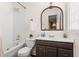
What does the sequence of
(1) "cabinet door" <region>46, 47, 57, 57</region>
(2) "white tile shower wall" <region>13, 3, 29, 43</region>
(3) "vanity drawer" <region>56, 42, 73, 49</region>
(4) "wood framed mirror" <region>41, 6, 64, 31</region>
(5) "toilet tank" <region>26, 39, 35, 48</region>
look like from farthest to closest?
(2) "white tile shower wall" <region>13, 3, 29, 43</region>, (5) "toilet tank" <region>26, 39, 35, 48</region>, (4) "wood framed mirror" <region>41, 6, 64, 31</region>, (1) "cabinet door" <region>46, 47, 57, 57</region>, (3) "vanity drawer" <region>56, 42, 73, 49</region>

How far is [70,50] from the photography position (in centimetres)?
221

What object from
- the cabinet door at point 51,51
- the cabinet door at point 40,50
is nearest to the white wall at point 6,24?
the cabinet door at point 40,50

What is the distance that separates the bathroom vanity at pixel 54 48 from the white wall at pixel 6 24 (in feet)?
3.67

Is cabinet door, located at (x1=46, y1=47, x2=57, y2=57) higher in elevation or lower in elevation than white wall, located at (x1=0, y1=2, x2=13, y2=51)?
lower

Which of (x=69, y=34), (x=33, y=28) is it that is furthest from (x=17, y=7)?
(x=69, y=34)

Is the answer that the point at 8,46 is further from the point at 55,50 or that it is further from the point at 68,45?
the point at 68,45

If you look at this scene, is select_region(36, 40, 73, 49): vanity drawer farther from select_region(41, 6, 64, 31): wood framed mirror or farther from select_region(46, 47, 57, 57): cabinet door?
select_region(41, 6, 64, 31): wood framed mirror

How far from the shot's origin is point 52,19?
2.91 metres

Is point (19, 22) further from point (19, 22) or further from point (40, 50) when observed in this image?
point (40, 50)

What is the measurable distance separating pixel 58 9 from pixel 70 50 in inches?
51.3

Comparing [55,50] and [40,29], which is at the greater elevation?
[40,29]

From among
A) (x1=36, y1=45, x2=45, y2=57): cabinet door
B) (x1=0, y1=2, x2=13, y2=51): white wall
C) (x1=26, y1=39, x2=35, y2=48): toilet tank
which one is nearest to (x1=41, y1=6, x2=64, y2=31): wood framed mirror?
(x1=26, y1=39, x2=35, y2=48): toilet tank

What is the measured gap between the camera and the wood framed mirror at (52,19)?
2787mm

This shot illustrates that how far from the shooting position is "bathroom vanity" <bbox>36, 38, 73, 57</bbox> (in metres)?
2.22
